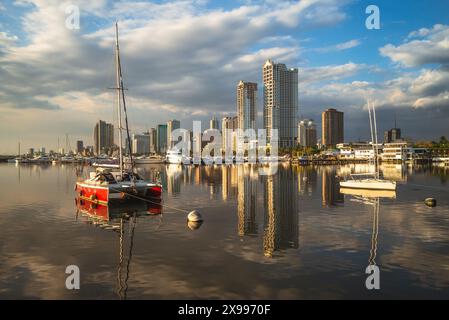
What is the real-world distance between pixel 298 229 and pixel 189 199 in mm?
26563

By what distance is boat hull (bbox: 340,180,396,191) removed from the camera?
63647 millimetres

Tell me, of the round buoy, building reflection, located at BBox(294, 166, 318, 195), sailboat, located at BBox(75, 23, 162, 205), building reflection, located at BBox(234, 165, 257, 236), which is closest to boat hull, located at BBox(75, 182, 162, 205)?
sailboat, located at BBox(75, 23, 162, 205)

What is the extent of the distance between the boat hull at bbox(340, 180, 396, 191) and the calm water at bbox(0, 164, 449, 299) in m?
15.7

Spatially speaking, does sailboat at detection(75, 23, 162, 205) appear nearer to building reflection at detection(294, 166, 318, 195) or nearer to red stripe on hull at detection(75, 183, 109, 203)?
red stripe on hull at detection(75, 183, 109, 203)

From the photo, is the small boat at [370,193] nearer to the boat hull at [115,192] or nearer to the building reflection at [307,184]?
the building reflection at [307,184]

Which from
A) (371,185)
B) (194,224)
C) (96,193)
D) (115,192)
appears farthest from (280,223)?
(371,185)

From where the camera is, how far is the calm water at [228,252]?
1936 cm

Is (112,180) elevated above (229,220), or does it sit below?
above

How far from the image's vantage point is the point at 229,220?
129 feet

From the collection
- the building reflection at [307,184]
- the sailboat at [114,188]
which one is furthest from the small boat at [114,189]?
the building reflection at [307,184]

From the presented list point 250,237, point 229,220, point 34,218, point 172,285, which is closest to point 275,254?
point 250,237

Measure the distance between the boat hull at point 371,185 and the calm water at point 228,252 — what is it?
15.7 metres
